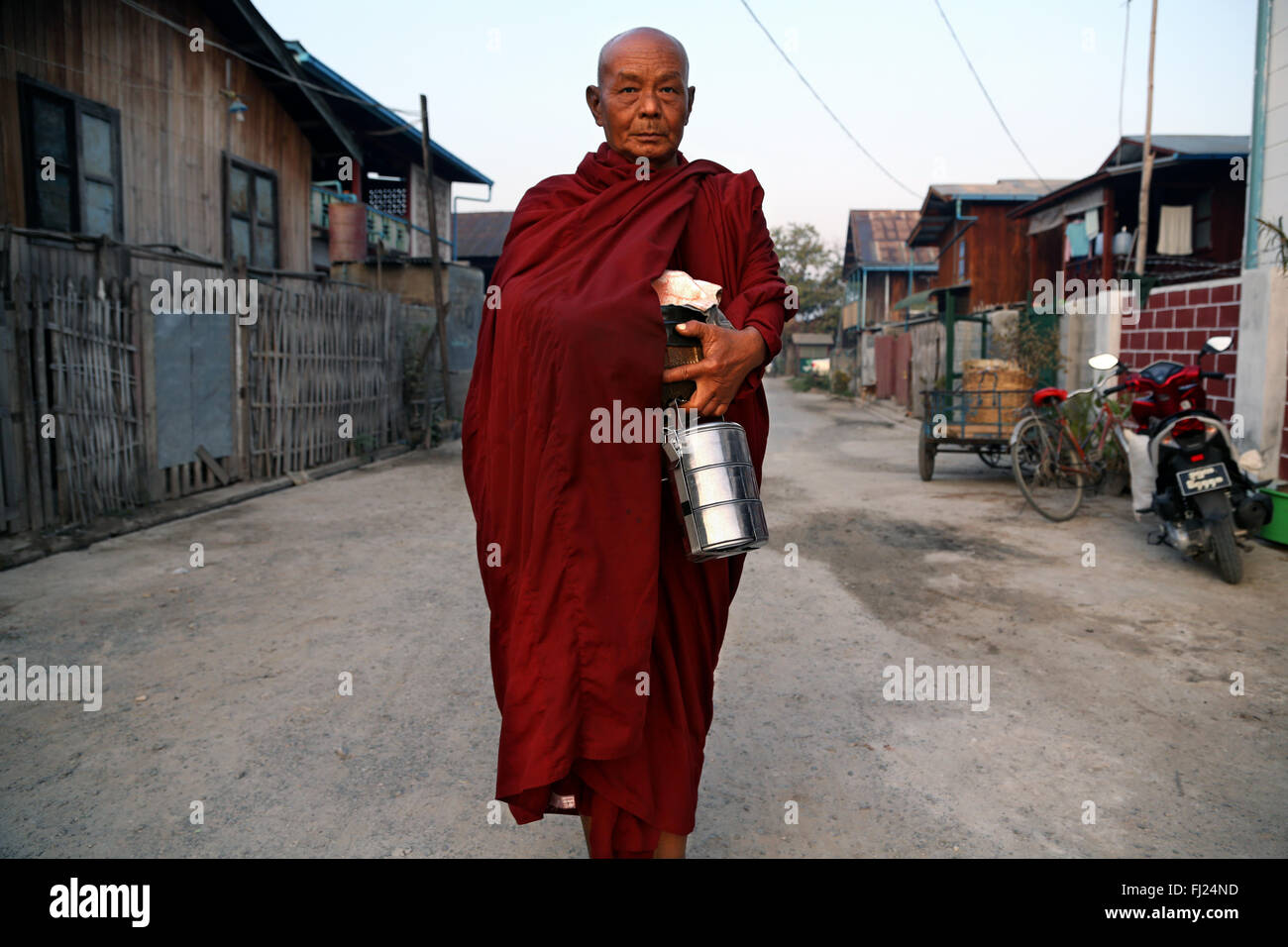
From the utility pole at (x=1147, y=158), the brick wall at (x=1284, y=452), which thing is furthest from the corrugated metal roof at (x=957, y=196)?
the brick wall at (x=1284, y=452)

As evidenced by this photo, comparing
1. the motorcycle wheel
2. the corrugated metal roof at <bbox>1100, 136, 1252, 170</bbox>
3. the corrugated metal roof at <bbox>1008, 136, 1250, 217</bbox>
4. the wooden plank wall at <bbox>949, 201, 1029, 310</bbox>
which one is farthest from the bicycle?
the wooden plank wall at <bbox>949, 201, 1029, 310</bbox>

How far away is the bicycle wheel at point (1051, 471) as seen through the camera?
743 centimetres

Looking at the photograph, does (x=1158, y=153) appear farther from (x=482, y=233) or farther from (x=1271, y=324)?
(x=482, y=233)

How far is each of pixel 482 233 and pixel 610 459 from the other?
98.8 feet

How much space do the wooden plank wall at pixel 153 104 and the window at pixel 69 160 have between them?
102 mm

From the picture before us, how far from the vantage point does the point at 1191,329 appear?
7973 millimetres

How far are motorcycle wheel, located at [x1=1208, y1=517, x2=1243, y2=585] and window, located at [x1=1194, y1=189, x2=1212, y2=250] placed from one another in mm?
13914

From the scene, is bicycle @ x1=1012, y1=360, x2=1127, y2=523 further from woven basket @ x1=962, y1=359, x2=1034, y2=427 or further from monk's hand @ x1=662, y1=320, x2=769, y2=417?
monk's hand @ x1=662, y1=320, x2=769, y2=417

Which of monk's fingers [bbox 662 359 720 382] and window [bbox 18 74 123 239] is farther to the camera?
window [bbox 18 74 123 239]

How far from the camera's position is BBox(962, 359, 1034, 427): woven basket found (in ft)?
29.5

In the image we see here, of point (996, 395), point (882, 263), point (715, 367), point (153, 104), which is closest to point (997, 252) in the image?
point (882, 263)

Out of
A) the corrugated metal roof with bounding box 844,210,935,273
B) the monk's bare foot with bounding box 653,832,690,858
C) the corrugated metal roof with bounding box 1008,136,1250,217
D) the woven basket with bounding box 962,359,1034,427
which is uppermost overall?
the corrugated metal roof with bounding box 844,210,935,273
